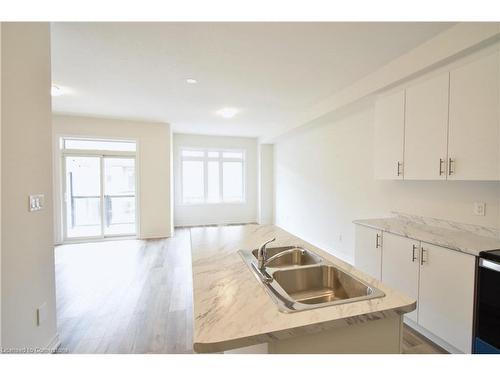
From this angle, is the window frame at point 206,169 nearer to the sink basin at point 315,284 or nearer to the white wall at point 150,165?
the white wall at point 150,165

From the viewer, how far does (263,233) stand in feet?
7.14

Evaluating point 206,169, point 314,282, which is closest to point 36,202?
point 314,282

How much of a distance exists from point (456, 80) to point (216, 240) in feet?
7.72

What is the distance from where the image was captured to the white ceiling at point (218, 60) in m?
2.01

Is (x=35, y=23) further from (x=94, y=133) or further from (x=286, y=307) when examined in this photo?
(x=94, y=133)

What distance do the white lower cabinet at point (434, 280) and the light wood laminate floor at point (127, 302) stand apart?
8.4 inches

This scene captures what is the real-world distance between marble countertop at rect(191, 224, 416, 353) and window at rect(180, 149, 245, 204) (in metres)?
5.60

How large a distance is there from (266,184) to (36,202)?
574 centimetres

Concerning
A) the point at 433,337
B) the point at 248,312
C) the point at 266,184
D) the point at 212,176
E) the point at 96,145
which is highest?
the point at 96,145

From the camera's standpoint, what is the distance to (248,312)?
3.01 feet

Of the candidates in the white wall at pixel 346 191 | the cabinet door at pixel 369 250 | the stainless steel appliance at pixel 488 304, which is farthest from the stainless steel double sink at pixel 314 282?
the white wall at pixel 346 191

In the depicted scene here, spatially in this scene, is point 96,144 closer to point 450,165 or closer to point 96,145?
point 96,145
